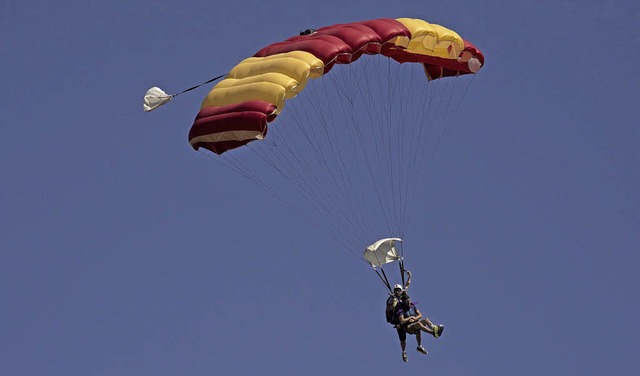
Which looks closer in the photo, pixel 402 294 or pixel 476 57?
pixel 402 294

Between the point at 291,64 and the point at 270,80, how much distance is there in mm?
455

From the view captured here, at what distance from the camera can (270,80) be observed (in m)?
36.1

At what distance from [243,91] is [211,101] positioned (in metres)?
0.71

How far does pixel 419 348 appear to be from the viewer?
3644cm

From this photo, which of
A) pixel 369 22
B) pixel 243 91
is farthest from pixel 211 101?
pixel 369 22

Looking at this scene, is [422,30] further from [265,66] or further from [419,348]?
[419,348]

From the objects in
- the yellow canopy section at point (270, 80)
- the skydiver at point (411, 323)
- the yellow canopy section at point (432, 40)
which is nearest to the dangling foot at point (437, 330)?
the skydiver at point (411, 323)

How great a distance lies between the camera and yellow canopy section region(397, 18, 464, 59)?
37.7 meters

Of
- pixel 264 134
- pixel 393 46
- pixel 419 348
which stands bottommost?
pixel 419 348

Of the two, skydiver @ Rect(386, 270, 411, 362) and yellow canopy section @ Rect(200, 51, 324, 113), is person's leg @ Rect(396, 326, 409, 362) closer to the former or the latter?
skydiver @ Rect(386, 270, 411, 362)

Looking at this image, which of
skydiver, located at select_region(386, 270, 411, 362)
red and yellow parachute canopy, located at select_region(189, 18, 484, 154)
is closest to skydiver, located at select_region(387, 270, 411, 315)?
skydiver, located at select_region(386, 270, 411, 362)

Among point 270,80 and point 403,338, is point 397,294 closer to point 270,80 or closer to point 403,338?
point 403,338

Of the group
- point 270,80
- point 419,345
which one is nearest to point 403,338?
point 419,345

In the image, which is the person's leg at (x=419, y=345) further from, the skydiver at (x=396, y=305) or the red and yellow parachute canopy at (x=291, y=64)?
the red and yellow parachute canopy at (x=291, y=64)
